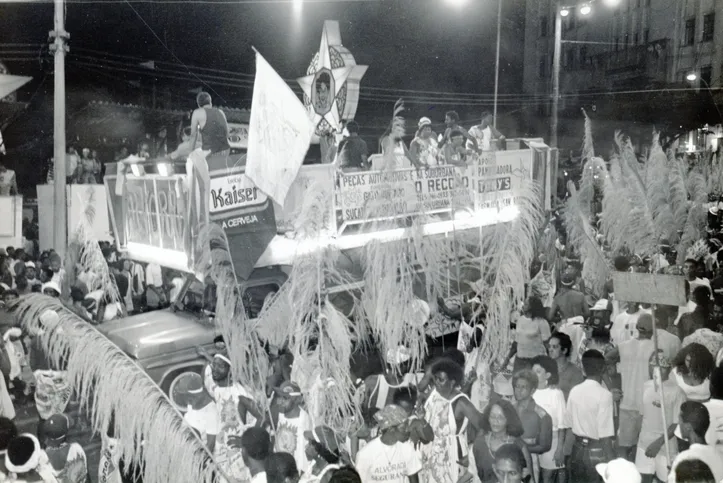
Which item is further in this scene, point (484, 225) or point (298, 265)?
point (484, 225)

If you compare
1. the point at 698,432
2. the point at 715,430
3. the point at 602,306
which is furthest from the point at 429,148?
the point at 698,432

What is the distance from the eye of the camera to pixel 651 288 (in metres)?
3.85

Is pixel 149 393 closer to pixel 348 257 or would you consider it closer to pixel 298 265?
pixel 298 265

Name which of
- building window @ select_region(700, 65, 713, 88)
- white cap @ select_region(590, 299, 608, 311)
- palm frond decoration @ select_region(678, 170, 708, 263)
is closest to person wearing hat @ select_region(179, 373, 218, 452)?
white cap @ select_region(590, 299, 608, 311)

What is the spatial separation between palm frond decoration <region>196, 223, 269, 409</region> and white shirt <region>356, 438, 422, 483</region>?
135 cm

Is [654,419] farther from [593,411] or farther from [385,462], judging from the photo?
[385,462]

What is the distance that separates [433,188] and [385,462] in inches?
174

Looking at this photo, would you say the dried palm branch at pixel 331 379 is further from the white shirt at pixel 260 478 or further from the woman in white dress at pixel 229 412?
the white shirt at pixel 260 478

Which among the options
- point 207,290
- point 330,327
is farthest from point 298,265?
point 207,290

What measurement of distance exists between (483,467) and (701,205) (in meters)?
7.54

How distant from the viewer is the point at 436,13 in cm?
1048

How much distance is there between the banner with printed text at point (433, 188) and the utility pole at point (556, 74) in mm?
2694

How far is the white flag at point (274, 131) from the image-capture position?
5.07 m

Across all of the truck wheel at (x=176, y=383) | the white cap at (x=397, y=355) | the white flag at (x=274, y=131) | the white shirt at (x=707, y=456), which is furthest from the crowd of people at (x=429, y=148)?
the white shirt at (x=707, y=456)
